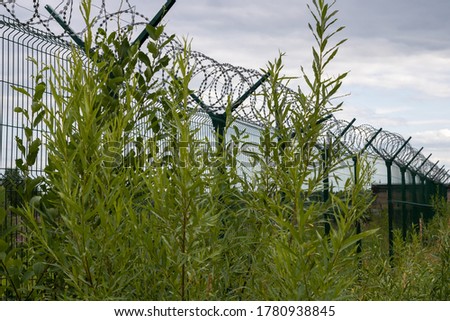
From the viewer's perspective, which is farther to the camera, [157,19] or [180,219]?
[157,19]

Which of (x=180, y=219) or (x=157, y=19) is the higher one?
(x=157, y=19)

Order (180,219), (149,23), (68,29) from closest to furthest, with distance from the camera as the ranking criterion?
(180,219)
(149,23)
(68,29)

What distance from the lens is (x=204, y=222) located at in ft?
8.85

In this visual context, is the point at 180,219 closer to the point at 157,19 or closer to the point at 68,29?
the point at 157,19

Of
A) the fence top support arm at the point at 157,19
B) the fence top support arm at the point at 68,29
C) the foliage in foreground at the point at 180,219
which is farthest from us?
the fence top support arm at the point at 68,29

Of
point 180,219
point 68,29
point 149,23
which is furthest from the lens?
point 68,29

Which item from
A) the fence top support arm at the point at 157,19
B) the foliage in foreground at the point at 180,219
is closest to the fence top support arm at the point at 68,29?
the fence top support arm at the point at 157,19

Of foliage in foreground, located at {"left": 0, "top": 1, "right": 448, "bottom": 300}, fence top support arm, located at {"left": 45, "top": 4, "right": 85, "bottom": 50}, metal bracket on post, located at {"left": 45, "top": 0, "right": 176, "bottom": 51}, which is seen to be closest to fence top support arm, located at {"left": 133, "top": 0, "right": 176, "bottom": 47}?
metal bracket on post, located at {"left": 45, "top": 0, "right": 176, "bottom": 51}

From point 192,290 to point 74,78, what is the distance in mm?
1121

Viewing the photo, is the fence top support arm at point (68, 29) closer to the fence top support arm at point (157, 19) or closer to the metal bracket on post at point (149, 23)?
the metal bracket on post at point (149, 23)

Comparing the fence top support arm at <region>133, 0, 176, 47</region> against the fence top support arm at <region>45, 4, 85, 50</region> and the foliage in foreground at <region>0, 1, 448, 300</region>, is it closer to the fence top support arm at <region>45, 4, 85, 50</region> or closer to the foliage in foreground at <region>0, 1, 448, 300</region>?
the fence top support arm at <region>45, 4, 85, 50</region>

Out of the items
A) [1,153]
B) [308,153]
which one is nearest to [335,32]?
[308,153]

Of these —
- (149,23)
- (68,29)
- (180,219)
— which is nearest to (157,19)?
(149,23)
